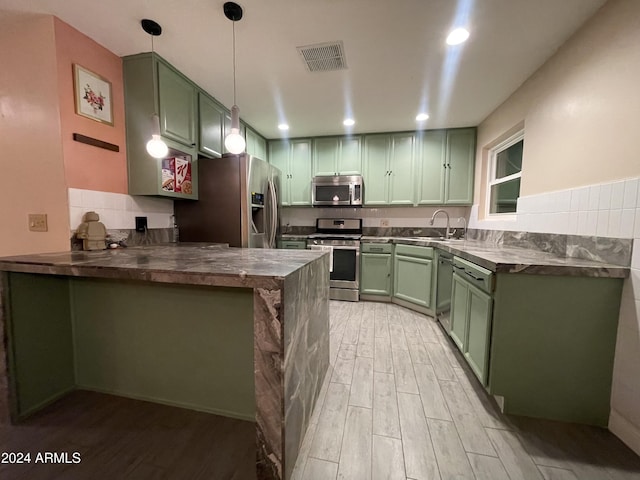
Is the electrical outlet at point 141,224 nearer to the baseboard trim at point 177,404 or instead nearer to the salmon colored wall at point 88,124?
the salmon colored wall at point 88,124

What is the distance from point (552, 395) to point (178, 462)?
1.91m

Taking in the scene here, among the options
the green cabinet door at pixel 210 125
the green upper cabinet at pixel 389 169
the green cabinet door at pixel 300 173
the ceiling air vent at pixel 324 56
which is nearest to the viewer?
the ceiling air vent at pixel 324 56

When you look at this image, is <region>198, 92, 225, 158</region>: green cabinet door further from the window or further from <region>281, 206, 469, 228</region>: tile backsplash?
the window

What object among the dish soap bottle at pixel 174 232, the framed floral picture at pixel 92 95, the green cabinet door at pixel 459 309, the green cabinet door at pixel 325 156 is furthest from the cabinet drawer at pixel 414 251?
the framed floral picture at pixel 92 95

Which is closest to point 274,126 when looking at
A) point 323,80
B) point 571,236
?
point 323,80

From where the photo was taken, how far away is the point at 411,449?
1252mm

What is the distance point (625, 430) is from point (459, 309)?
0.96 m

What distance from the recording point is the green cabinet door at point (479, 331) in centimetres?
155

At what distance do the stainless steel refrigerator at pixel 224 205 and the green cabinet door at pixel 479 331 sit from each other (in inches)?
80.1

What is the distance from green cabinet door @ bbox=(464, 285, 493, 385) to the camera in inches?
60.9

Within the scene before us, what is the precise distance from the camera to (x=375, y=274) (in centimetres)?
345

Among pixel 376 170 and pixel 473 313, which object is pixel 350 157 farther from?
pixel 473 313

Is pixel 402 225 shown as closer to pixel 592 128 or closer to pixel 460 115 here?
pixel 460 115

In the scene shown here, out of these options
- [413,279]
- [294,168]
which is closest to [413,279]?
[413,279]
